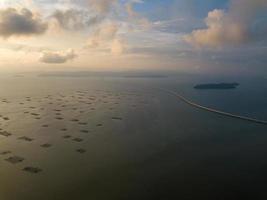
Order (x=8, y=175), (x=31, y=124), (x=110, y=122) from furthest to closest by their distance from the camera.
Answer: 1. (x=110, y=122)
2. (x=31, y=124)
3. (x=8, y=175)

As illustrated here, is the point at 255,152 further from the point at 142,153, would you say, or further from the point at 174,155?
the point at 142,153

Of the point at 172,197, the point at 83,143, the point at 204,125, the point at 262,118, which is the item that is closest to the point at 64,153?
the point at 83,143

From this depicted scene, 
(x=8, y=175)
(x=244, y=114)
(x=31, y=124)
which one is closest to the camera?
(x=8, y=175)

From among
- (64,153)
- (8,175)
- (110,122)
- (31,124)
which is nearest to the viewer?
(8,175)

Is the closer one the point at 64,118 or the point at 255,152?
the point at 255,152

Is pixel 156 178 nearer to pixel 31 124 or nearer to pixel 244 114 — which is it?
pixel 31 124

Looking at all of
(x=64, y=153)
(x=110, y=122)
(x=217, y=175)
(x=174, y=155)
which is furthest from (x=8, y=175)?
(x=110, y=122)

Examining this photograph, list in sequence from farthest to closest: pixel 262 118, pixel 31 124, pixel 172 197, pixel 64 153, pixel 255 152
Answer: pixel 262 118
pixel 31 124
pixel 255 152
pixel 64 153
pixel 172 197

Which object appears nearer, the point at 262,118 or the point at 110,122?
the point at 110,122
